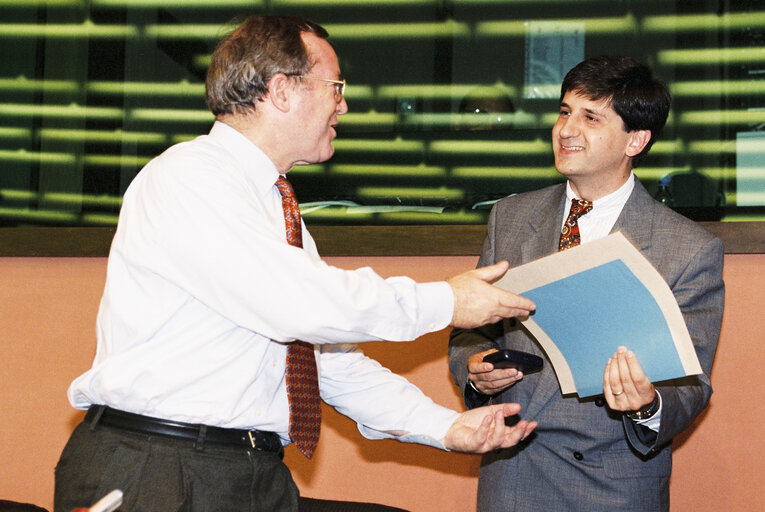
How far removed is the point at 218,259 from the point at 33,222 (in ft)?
6.89

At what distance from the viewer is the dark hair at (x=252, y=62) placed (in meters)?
1.78

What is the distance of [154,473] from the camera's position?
149 cm

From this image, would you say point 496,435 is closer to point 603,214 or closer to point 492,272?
point 492,272

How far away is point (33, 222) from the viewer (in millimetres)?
3229

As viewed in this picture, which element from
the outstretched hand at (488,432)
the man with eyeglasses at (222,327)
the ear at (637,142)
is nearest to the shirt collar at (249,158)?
the man with eyeglasses at (222,327)

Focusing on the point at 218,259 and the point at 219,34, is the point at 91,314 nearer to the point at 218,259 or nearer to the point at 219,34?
the point at 219,34

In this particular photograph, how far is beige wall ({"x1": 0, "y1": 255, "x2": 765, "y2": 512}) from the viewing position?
2.62 meters

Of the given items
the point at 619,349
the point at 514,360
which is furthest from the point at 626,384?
the point at 514,360

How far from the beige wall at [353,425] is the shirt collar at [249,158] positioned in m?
1.22

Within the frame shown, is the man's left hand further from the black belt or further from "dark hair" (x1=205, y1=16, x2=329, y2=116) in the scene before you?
"dark hair" (x1=205, y1=16, x2=329, y2=116)

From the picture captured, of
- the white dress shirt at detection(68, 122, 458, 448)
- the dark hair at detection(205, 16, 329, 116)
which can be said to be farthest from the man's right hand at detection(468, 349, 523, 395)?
the dark hair at detection(205, 16, 329, 116)

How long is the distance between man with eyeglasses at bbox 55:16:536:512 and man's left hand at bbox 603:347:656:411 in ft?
0.67

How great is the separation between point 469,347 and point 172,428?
0.90 metres

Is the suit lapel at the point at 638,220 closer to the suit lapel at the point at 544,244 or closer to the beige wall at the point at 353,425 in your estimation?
the suit lapel at the point at 544,244
